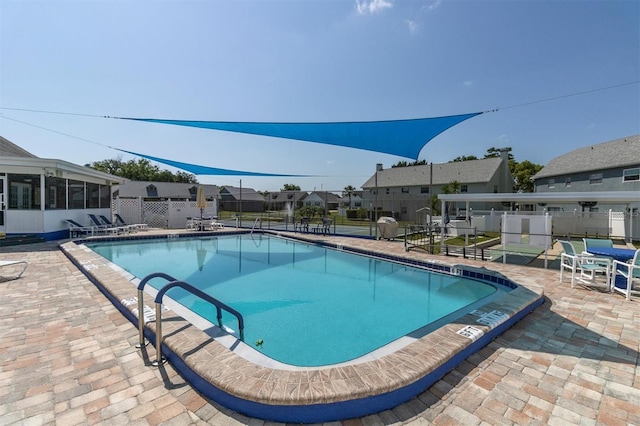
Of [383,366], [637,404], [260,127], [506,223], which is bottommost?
[637,404]

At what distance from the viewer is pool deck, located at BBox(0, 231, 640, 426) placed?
1994 mm

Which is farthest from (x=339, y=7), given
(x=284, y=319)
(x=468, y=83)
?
(x=284, y=319)

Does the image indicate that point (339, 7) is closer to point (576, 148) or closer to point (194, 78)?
point (194, 78)

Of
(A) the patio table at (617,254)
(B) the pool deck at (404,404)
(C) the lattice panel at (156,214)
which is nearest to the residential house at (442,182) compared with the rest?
(C) the lattice panel at (156,214)

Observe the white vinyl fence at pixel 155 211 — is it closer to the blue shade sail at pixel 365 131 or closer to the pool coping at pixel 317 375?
the blue shade sail at pixel 365 131

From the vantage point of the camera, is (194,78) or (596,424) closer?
(596,424)

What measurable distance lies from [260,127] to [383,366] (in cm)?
575

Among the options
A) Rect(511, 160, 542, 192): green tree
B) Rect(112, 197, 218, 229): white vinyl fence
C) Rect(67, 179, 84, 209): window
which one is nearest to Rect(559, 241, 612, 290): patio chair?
Rect(67, 179, 84, 209): window

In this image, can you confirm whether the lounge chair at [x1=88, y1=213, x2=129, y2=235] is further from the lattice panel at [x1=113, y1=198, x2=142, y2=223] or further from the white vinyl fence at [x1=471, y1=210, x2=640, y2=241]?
the white vinyl fence at [x1=471, y1=210, x2=640, y2=241]

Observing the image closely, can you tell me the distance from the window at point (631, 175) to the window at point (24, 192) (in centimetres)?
2732

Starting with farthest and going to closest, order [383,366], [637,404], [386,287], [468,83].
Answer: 1. [468,83]
2. [386,287]
3. [383,366]
4. [637,404]

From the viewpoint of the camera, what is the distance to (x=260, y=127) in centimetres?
674

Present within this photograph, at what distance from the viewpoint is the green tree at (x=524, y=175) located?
32812 millimetres

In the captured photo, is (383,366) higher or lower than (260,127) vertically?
lower
